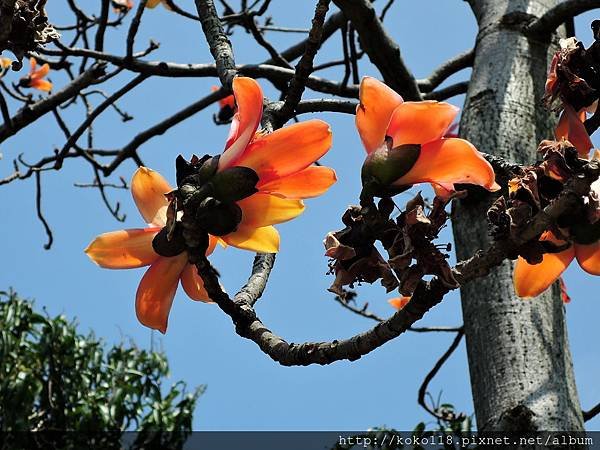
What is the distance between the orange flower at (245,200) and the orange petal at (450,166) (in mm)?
105

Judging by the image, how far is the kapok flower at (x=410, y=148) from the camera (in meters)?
0.84

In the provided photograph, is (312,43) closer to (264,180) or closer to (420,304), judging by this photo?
(264,180)

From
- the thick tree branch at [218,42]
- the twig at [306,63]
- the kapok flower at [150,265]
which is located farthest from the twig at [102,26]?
the kapok flower at [150,265]

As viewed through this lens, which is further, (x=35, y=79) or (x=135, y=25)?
(x=35, y=79)

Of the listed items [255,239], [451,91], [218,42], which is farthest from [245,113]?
[451,91]

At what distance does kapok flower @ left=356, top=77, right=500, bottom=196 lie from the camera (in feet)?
2.74

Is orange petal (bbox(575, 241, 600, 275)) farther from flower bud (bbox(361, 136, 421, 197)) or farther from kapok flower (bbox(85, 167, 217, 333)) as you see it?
kapok flower (bbox(85, 167, 217, 333))

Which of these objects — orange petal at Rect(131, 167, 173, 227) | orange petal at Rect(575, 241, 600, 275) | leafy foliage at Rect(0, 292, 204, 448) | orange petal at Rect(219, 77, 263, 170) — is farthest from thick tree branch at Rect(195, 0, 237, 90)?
leafy foliage at Rect(0, 292, 204, 448)

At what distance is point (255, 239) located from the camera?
99 centimetres

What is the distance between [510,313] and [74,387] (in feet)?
19.0

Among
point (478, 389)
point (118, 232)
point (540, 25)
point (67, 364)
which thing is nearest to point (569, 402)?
point (478, 389)

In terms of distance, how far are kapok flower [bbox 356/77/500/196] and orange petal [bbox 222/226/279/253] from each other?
175mm

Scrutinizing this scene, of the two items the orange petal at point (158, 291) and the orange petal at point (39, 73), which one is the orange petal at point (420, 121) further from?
the orange petal at point (39, 73)

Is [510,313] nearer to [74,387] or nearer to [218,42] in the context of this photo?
[218,42]
